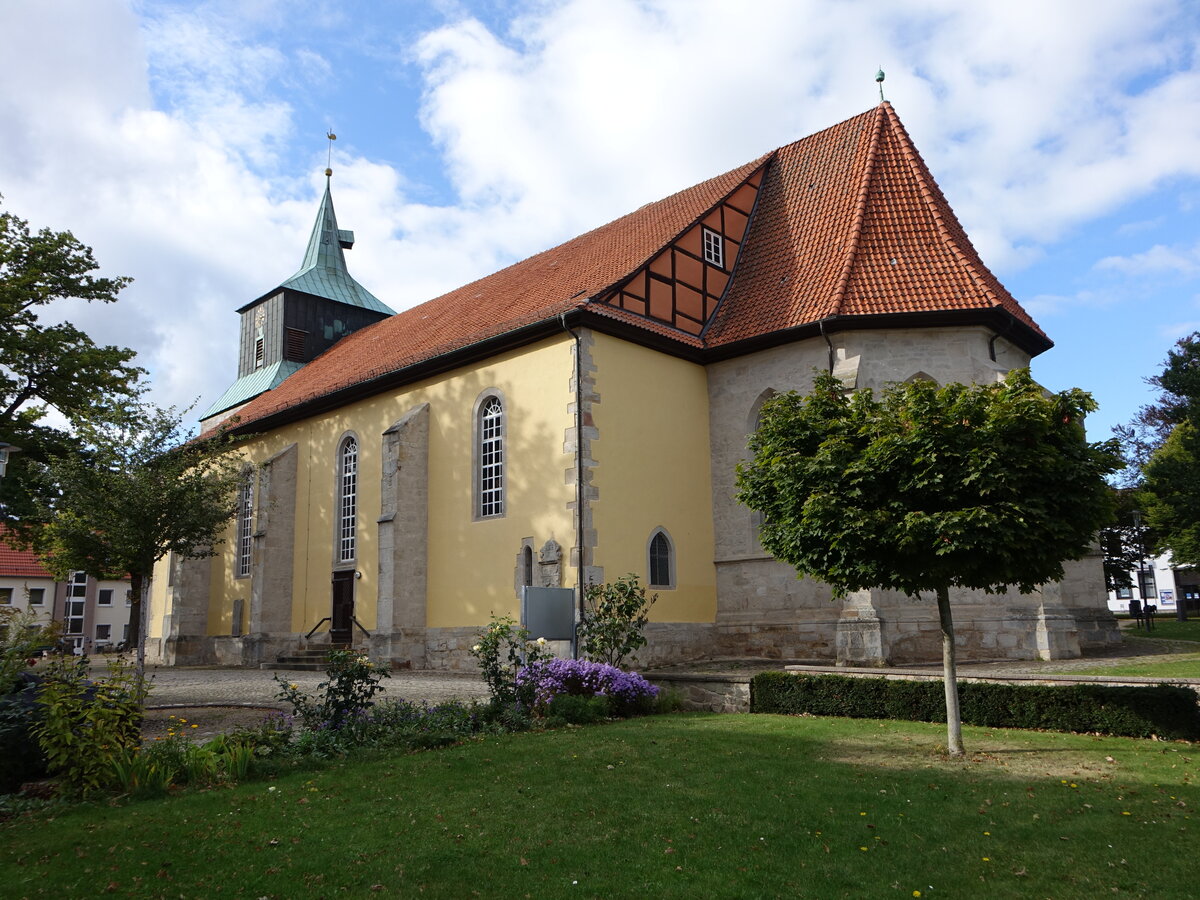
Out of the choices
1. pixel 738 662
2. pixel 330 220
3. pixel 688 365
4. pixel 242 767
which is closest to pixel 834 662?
pixel 738 662

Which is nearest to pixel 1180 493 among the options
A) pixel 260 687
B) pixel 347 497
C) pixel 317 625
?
pixel 347 497

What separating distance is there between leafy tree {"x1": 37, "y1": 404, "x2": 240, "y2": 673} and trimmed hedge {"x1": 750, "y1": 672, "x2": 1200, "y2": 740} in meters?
8.58

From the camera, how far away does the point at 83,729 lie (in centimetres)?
763

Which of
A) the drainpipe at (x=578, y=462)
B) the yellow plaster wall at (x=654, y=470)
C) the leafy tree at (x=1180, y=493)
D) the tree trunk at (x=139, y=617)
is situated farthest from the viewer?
the leafy tree at (x=1180, y=493)

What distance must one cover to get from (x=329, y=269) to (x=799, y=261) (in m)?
21.2

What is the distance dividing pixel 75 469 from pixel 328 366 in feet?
50.3

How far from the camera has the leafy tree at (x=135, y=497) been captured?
1282 centimetres

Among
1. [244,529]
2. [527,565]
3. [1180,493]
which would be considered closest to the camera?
[527,565]

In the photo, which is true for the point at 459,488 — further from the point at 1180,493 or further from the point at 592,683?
the point at 1180,493

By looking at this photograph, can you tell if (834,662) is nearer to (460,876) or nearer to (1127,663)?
(1127,663)

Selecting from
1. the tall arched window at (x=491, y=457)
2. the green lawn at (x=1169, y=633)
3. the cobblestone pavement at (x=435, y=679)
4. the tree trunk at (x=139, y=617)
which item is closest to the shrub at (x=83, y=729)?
the tree trunk at (x=139, y=617)

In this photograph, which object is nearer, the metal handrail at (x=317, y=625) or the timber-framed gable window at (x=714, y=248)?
the timber-framed gable window at (x=714, y=248)

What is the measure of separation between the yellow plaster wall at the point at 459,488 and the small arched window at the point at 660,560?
6.57ft

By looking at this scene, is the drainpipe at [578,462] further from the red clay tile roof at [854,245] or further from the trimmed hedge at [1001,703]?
the trimmed hedge at [1001,703]
